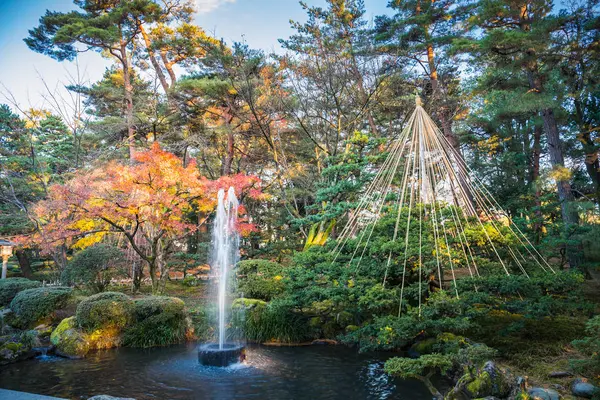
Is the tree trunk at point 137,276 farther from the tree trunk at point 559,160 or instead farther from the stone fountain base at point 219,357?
the tree trunk at point 559,160

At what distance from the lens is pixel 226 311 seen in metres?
7.62

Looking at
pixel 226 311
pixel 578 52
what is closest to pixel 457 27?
pixel 578 52

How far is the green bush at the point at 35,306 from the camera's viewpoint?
296 inches

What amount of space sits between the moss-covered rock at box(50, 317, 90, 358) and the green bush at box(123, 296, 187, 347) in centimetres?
71

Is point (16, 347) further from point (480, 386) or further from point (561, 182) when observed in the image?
point (561, 182)

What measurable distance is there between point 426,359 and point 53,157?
17.9 metres

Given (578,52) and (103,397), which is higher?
(578,52)

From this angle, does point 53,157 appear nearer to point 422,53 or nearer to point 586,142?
point 422,53

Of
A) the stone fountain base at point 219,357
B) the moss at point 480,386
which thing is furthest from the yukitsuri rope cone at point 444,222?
the stone fountain base at point 219,357

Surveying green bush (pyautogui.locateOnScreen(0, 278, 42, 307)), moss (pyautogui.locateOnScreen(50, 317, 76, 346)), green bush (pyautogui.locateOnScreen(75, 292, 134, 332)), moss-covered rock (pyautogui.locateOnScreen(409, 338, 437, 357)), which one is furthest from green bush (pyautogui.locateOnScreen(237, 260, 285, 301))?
green bush (pyautogui.locateOnScreen(0, 278, 42, 307))

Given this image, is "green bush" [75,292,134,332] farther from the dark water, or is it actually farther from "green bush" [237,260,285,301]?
"green bush" [237,260,285,301]

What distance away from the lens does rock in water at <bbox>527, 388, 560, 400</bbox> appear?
346 centimetres

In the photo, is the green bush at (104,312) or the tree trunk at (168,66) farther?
the tree trunk at (168,66)

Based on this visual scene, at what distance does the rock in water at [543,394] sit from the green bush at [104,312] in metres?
6.61
